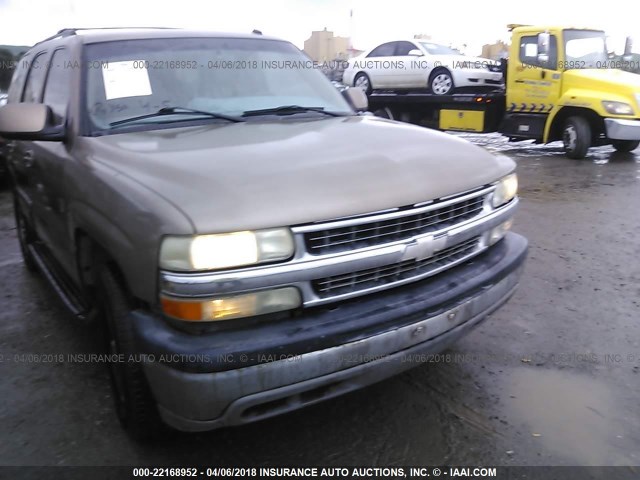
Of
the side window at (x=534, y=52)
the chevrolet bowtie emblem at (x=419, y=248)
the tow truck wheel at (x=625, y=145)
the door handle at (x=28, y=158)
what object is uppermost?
the side window at (x=534, y=52)

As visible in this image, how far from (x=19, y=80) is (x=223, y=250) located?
366cm

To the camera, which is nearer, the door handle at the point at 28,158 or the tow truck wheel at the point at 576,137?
the door handle at the point at 28,158

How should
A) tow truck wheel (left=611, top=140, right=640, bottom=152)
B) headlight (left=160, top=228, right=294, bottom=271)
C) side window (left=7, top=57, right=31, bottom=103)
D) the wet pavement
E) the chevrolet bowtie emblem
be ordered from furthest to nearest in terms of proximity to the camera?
tow truck wheel (left=611, top=140, right=640, bottom=152) → side window (left=7, top=57, right=31, bottom=103) → the wet pavement → the chevrolet bowtie emblem → headlight (left=160, top=228, right=294, bottom=271)

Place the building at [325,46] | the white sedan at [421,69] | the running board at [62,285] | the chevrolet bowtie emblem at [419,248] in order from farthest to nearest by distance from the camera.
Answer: the building at [325,46]
the white sedan at [421,69]
the running board at [62,285]
the chevrolet bowtie emblem at [419,248]

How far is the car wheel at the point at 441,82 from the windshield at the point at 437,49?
1.75ft

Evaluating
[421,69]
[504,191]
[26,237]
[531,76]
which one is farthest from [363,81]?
[504,191]

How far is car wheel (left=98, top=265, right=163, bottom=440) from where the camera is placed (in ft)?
7.59

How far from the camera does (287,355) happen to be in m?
1.99

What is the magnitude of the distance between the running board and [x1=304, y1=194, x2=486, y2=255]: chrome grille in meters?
1.52

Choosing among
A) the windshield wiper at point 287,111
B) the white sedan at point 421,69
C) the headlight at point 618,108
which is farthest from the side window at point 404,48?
the windshield wiper at point 287,111

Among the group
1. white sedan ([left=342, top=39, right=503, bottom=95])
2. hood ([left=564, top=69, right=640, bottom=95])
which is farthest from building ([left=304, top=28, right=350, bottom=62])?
hood ([left=564, top=69, right=640, bottom=95])

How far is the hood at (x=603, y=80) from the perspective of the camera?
982 centimetres

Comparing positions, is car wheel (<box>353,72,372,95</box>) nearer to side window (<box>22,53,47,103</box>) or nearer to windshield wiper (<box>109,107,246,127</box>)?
side window (<box>22,53,47,103</box>)

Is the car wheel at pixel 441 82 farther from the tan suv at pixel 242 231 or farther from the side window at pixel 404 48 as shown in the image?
A: the tan suv at pixel 242 231
